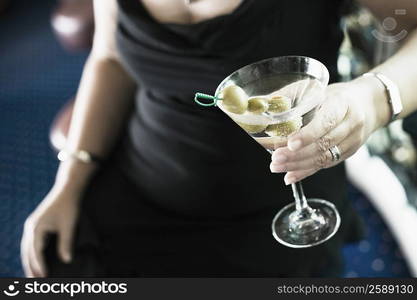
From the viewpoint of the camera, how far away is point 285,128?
1.29 ft

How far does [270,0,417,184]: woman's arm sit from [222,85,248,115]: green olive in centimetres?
4

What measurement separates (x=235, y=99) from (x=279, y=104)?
0.03m

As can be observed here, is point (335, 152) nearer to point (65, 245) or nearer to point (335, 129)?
point (335, 129)

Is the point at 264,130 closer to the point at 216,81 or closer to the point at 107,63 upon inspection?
the point at 216,81

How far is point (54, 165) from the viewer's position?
2.99 feet

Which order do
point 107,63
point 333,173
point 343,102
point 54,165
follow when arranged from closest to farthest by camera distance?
point 343,102
point 333,173
point 107,63
point 54,165

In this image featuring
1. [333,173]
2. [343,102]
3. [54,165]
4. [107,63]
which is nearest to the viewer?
[343,102]

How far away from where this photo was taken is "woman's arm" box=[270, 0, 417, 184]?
380 millimetres

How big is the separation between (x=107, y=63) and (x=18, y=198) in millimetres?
229

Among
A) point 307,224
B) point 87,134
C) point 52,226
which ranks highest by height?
point 87,134

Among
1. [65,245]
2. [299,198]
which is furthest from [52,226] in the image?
[299,198]

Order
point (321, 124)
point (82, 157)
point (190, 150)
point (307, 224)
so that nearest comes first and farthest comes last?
1. point (321, 124)
2. point (307, 224)
3. point (190, 150)
4. point (82, 157)

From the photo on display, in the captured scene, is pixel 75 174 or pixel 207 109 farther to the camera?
pixel 75 174

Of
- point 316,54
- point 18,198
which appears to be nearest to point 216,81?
point 316,54
